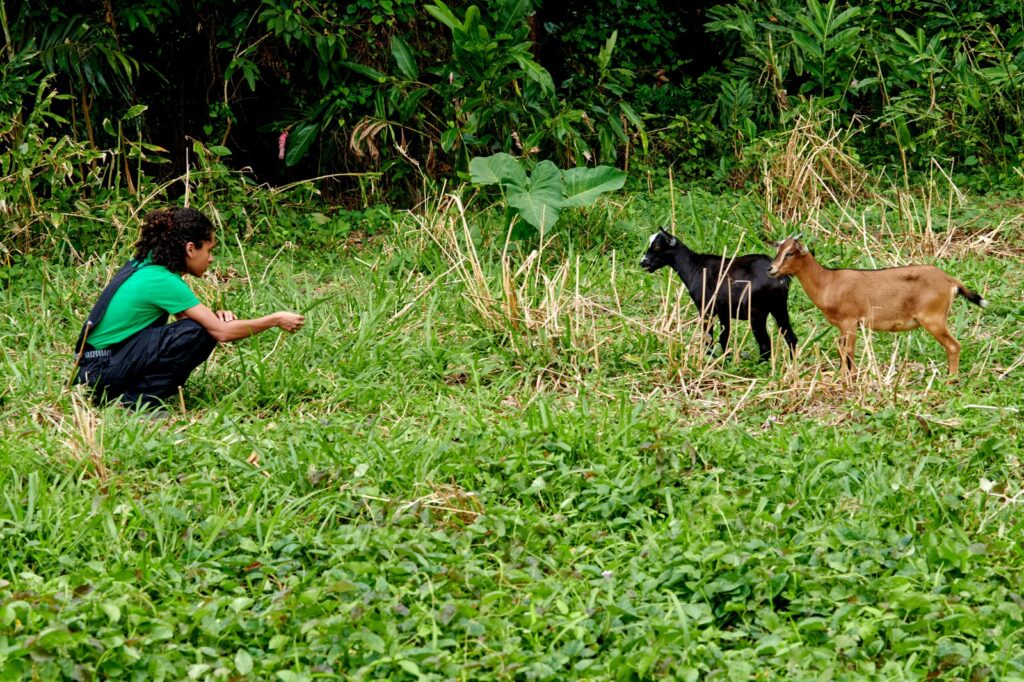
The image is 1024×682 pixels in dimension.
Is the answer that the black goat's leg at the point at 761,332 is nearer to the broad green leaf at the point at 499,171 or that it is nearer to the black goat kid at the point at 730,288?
the black goat kid at the point at 730,288

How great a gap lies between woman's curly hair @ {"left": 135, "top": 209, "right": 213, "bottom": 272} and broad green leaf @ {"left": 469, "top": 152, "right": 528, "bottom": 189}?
2840 mm

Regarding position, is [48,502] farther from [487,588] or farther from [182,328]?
[487,588]

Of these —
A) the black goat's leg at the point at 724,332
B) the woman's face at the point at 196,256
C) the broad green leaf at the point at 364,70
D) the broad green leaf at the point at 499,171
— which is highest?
the broad green leaf at the point at 364,70

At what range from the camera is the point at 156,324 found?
628 centimetres

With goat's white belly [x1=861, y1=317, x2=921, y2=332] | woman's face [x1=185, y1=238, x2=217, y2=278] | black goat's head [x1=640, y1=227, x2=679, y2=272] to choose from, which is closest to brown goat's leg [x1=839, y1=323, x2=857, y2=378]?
goat's white belly [x1=861, y1=317, x2=921, y2=332]

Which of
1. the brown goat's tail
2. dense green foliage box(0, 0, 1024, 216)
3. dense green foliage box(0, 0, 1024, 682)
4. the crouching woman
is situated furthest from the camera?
dense green foliage box(0, 0, 1024, 216)

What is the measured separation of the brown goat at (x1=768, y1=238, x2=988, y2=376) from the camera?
6.29 m

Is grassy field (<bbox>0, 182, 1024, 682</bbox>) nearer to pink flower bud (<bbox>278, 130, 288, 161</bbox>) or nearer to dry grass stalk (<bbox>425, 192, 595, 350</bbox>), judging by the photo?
dry grass stalk (<bbox>425, 192, 595, 350</bbox>)

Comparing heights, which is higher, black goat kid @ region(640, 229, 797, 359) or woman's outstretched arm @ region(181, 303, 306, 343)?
woman's outstretched arm @ region(181, 303, 306, 343)

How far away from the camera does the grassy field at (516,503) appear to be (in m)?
4.21

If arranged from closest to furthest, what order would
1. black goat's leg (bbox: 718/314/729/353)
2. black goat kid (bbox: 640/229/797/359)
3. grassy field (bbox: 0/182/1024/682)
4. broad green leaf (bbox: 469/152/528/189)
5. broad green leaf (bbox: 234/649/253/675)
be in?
broad green leaf (bbox: 234/649/253/675)
grassy field (bbox: 0/182/1024/682)
black goat kid (bbox: 640/229/797/359)
black goat's leg (bbox: 718/314/729/353)
broad green leaf (bbox: 469/152/528/189)

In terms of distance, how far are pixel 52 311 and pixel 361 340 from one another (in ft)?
7.25

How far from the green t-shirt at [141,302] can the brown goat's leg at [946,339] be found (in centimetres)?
379

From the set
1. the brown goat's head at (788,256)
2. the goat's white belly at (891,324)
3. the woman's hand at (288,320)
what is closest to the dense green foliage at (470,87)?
the brown goat's head at (788,256)
